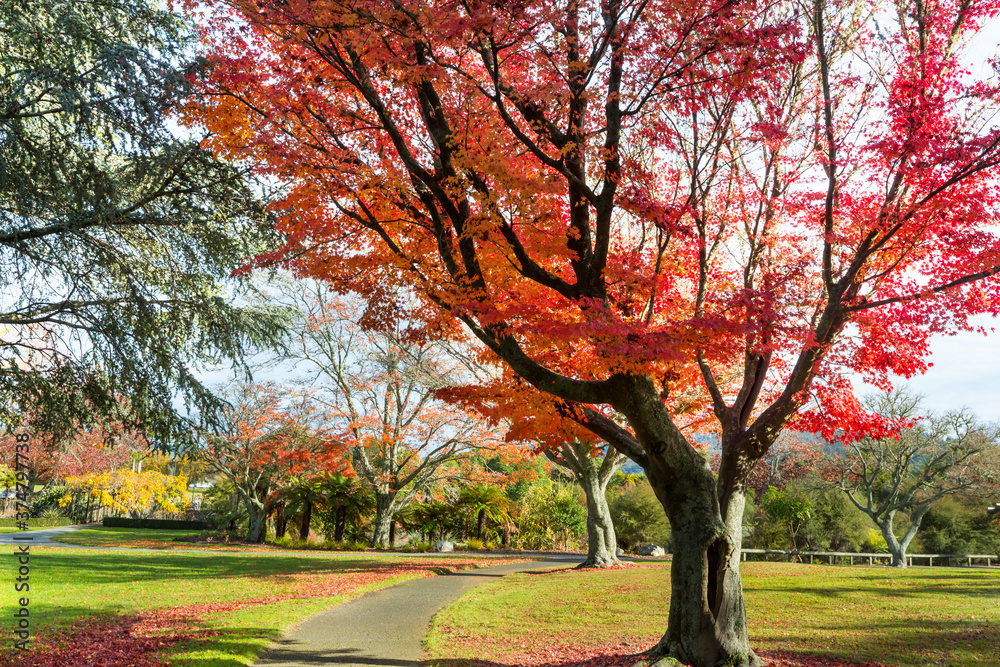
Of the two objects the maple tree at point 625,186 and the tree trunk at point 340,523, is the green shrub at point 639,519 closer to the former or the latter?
the tree trunk at point 340,523

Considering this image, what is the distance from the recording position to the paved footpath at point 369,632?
7025 mm

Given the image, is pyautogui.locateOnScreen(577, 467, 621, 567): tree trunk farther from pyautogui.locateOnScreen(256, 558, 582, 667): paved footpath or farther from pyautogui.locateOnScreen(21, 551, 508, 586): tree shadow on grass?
pyautogui.locateOnScreen(256, 558, 582, 667): paved footpath

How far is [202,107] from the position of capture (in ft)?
24.3

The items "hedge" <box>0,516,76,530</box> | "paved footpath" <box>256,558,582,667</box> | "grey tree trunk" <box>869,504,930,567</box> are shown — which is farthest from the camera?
"hedge" <box>0,516,76,530</box>

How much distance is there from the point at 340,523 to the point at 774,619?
62.1ft

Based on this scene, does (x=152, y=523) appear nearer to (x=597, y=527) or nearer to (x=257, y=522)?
(x=257, y=522)

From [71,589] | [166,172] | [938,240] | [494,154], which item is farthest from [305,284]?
[938,240]

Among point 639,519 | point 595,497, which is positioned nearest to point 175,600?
point 595,497

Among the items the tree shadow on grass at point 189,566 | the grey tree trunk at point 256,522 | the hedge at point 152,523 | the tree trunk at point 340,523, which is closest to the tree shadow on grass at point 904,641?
the tree shadow on grass at point 189,566

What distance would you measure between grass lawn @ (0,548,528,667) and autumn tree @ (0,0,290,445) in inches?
93.9

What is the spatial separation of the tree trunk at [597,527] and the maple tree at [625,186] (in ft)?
34.2

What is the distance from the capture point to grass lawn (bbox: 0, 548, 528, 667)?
22.2 ft

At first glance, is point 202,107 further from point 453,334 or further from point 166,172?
point 453,334

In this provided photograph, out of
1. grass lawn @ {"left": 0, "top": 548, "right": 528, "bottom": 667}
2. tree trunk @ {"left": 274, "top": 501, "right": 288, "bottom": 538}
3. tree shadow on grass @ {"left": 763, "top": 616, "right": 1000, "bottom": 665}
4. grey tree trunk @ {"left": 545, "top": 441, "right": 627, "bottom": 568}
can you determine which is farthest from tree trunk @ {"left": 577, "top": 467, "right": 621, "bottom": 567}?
tree trunk @ {"left": 274, "top": 501, "right": 288, "bottom": 538}
